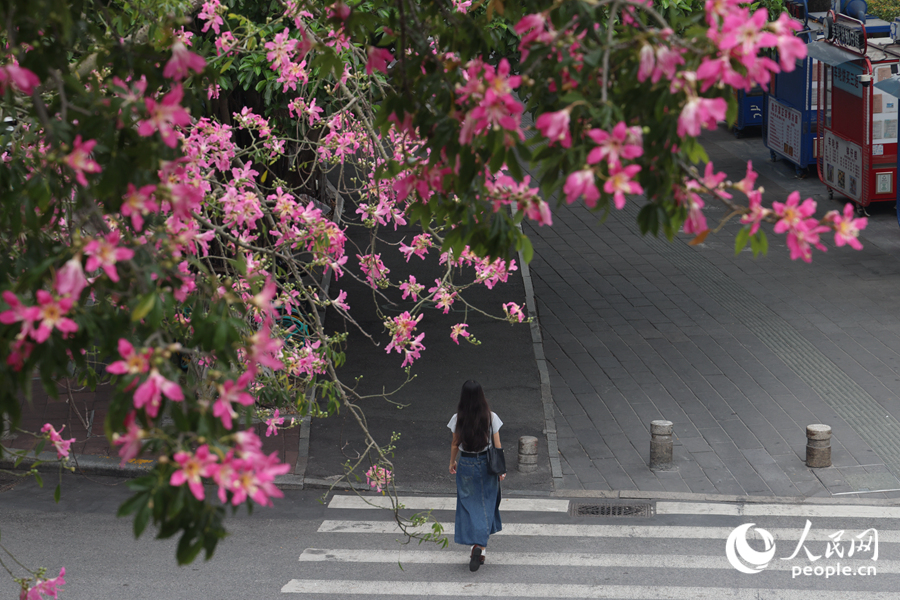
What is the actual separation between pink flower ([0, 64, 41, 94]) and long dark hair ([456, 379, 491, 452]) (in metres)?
4.98

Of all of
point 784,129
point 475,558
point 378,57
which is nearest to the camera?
point 378,57

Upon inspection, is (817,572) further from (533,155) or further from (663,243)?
(663,243)

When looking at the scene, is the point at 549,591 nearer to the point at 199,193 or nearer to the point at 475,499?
the point at 475,499

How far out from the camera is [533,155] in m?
3.05

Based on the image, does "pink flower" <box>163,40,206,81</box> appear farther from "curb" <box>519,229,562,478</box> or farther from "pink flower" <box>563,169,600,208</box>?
"curb" <box>519,229,562,478</box>

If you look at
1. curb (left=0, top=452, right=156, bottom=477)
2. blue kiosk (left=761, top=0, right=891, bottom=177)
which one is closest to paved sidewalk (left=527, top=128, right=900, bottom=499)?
blue kiosk (left=761, top=0, right=891, bottom=177)

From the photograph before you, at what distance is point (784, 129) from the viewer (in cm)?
2019

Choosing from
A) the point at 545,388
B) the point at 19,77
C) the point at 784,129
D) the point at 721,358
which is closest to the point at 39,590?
the point at 19,77

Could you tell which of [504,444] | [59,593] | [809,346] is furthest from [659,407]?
[59,593]

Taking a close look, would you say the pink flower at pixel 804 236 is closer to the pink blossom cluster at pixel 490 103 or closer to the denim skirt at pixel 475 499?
the pink blossom cluster at pixel 490 103

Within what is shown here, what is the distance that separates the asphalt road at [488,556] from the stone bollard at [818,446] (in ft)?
2.39

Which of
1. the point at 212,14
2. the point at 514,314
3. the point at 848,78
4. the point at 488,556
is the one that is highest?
the point at 848,78

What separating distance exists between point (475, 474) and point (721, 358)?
5.38 meters

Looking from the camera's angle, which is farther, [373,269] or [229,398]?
[373,269]
